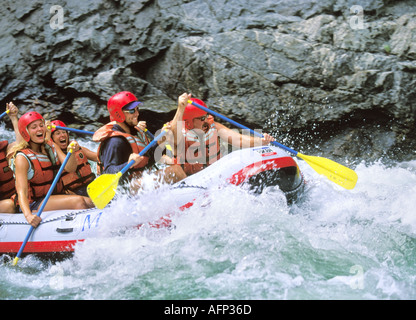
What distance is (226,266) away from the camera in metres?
3.62

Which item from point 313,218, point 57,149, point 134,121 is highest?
point 134,121

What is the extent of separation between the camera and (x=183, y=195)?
393cm

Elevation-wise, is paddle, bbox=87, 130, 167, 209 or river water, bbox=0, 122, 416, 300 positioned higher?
paddle, bbox=87, 130, 167, 209

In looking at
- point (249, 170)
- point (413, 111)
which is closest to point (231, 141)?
point (249, 170)

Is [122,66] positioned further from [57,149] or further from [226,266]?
[226,266]

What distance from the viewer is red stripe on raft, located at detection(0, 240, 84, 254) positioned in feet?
13.2

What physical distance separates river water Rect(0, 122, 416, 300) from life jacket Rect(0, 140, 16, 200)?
76cm

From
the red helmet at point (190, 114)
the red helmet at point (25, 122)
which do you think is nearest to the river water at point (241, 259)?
the red helmet at point (190, 114)

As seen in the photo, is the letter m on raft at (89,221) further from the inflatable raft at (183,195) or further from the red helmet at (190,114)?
the red helmet at (190,114)

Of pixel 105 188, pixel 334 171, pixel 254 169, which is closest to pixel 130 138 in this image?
pixel 105 188

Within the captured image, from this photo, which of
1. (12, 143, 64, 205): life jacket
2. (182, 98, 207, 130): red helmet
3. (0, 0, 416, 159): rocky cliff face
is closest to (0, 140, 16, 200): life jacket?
(12, 143, 64, 205): life jacket

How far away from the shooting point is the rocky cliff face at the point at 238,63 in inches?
263

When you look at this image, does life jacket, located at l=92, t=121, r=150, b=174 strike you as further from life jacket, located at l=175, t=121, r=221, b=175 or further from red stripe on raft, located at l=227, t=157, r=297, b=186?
red stripe on raft, located at l=227, t=157, r=297, b=186
